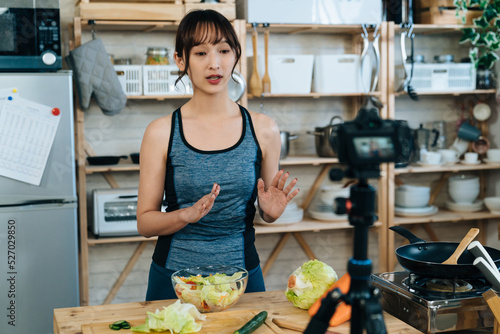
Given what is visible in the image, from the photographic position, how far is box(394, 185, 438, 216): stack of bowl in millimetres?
3869

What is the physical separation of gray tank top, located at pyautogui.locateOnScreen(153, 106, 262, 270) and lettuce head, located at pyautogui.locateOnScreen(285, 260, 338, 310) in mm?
308

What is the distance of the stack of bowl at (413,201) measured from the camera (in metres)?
3.87

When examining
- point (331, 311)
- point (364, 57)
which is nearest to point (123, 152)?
point (364, 57)

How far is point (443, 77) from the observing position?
152 inches

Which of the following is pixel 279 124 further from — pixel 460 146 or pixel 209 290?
pixel 209 290

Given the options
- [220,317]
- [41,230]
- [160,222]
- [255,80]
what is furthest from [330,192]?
[220,317]

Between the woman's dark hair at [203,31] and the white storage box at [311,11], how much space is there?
1.87m

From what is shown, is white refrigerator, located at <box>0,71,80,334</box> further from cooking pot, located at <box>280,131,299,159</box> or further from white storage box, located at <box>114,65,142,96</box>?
cooking pot, located at <box>280,131,299,159</box>

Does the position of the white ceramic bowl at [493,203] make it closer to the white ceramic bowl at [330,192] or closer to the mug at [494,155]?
the mug at [494,155]

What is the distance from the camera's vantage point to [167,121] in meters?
1.75

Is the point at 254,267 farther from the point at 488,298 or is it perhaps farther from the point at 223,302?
the point at 488,298

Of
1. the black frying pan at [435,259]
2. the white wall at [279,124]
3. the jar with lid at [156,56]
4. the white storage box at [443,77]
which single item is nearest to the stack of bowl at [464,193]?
the white wall at [279,124]

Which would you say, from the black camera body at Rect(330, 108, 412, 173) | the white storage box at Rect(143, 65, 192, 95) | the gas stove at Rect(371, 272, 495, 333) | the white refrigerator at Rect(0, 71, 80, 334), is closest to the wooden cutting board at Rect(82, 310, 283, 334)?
the gas stove at Rect(371, 272, 495, 333)

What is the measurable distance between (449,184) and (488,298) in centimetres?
291
